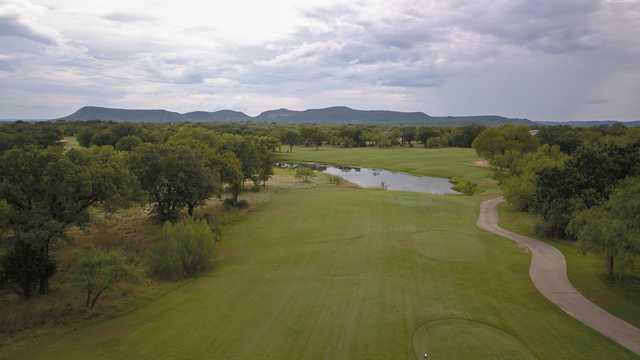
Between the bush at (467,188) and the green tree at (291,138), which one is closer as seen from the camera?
the bush at (467,188)

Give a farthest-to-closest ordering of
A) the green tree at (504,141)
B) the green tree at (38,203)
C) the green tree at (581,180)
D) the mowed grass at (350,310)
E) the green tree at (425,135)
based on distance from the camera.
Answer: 1. the green tree at (425,135)
2. the green tree at (504,141)
3. the green tree at (581,180)
4. the green tree at (38,203)
5. the mowed grass at (350,310)

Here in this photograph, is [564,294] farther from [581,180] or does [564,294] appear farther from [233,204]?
[233,204]

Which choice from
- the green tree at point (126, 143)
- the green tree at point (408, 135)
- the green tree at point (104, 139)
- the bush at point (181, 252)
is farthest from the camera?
the green tree at point (408, 135)

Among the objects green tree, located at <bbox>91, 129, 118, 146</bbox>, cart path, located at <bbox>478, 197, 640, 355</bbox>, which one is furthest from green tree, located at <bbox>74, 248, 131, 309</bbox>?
green tree, located at <bbox>91, 129, 118, 146</bbox>

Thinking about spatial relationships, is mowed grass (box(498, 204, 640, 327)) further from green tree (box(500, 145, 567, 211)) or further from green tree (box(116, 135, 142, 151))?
green tree (box(116, 135, 142, 151))

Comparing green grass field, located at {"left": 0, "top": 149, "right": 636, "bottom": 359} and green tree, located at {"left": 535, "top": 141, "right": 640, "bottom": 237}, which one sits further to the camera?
green tree, located at {"left": 535, "top": 141, "right": 640, "bottom": 237}

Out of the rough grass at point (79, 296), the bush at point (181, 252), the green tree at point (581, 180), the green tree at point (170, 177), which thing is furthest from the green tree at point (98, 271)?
the green tree at point (581, 180)

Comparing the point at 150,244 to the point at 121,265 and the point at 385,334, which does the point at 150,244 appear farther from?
the point at 385,334

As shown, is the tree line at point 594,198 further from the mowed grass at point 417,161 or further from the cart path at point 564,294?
the mowed grass at point 417,161
